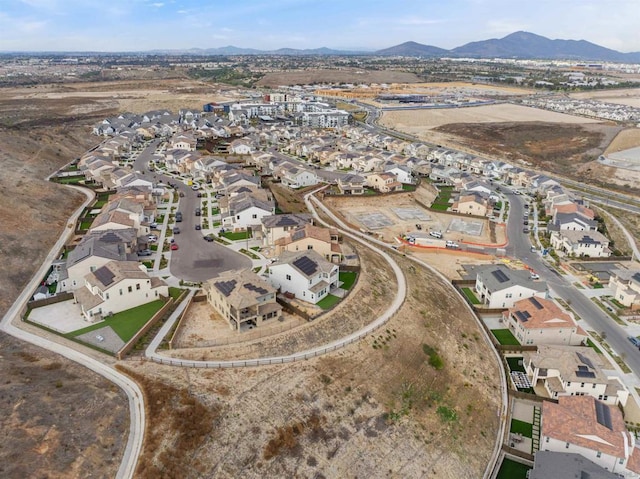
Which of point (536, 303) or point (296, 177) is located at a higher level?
point (296, 177)

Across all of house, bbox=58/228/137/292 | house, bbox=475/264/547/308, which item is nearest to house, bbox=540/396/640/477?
house, bbox=475/264/547/308

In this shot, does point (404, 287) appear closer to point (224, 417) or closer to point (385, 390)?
point (385, 390)

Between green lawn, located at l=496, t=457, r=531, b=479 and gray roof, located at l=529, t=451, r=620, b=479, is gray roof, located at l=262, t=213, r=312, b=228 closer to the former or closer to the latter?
green lawn, located at l=496, t=457, r=531, b=479

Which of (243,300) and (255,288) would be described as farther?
(255,288)

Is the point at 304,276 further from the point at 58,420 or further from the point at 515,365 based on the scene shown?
the point at 58,420

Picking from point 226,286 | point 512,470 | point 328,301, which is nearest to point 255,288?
point 226,286

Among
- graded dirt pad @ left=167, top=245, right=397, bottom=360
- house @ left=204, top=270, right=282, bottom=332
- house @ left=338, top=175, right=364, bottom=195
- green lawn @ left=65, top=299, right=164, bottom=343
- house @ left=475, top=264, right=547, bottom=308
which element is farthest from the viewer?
house @ left=338, top=175, right=364, bottom=195

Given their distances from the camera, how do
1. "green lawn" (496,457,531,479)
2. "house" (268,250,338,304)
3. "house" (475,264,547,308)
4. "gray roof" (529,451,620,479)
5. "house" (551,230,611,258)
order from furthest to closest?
1. "house" (551,230,611,258)
2. "house" (475,264,547,308)
3. "house" (268,250,338,304)
4. "green lawn" (496,457,531,479)
5. "gray roof" (529,451,620,479)
